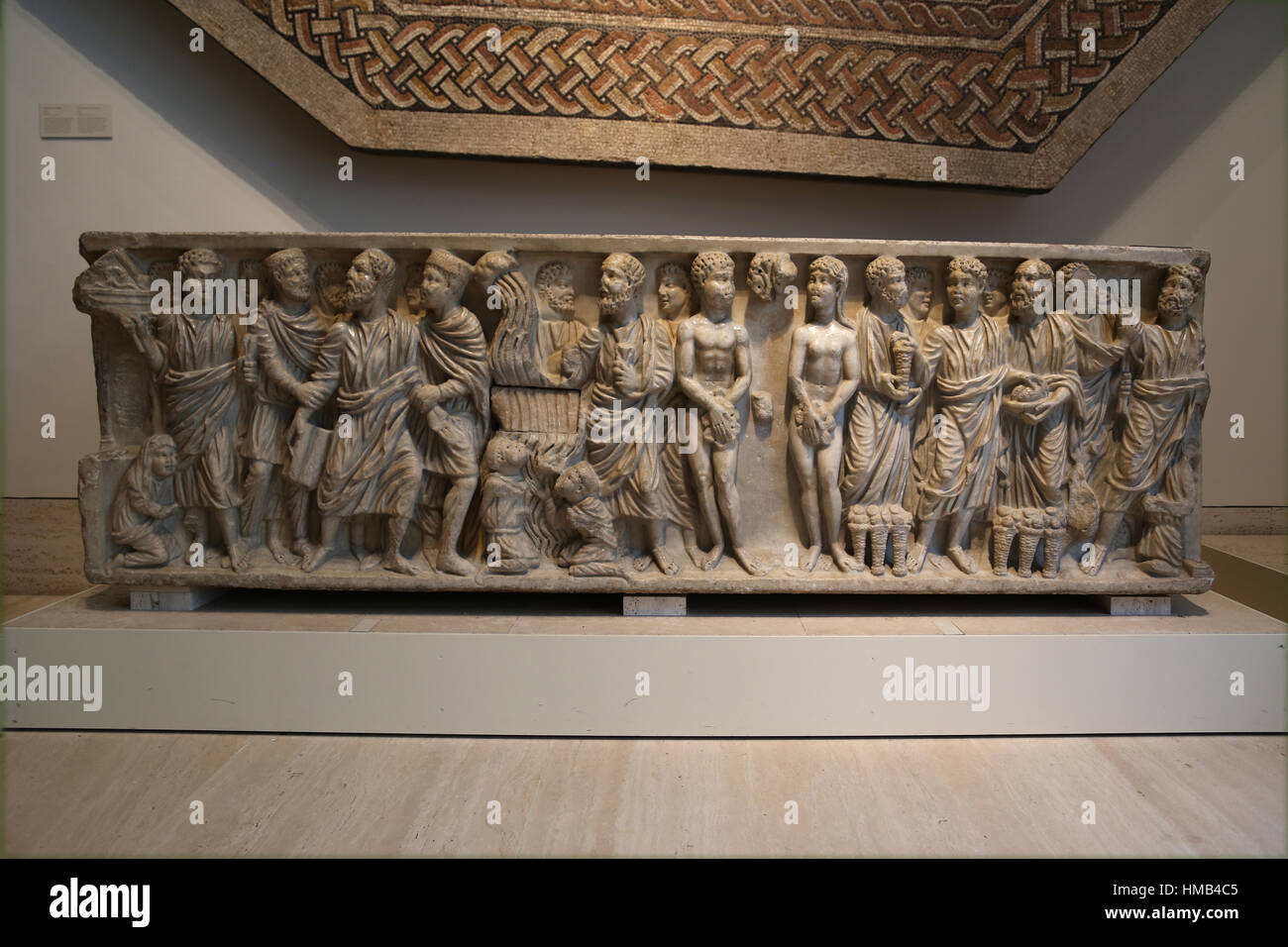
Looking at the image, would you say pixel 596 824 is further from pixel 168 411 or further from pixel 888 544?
pixel 168 411

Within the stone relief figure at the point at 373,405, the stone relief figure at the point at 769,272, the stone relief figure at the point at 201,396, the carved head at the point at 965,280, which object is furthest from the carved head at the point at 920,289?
the stone relief figure at the point at 201,396

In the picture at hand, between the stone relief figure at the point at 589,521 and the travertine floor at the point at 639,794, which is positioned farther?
the stone relief figure at the point at 589,521

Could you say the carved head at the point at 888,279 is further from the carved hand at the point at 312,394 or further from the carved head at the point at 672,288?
the carved hand at the point at 312,394

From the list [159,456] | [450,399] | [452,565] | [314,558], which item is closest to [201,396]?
[159,456]

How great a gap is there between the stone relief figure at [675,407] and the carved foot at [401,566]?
2.91 feet

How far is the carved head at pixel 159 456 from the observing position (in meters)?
3.35

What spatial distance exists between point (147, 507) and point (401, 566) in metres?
1.03

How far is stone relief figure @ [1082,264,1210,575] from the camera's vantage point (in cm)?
339

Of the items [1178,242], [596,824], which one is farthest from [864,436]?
[1178,242]

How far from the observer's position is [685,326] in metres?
3.35

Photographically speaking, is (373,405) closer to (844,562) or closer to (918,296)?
(844,562)

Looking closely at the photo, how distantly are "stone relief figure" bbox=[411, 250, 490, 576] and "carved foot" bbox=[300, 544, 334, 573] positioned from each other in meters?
0.43

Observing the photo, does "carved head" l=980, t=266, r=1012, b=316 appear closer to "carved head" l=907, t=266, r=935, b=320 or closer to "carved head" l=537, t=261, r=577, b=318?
"carved head" l=907, t=266, r=935, b=320

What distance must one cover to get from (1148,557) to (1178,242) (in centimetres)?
217
